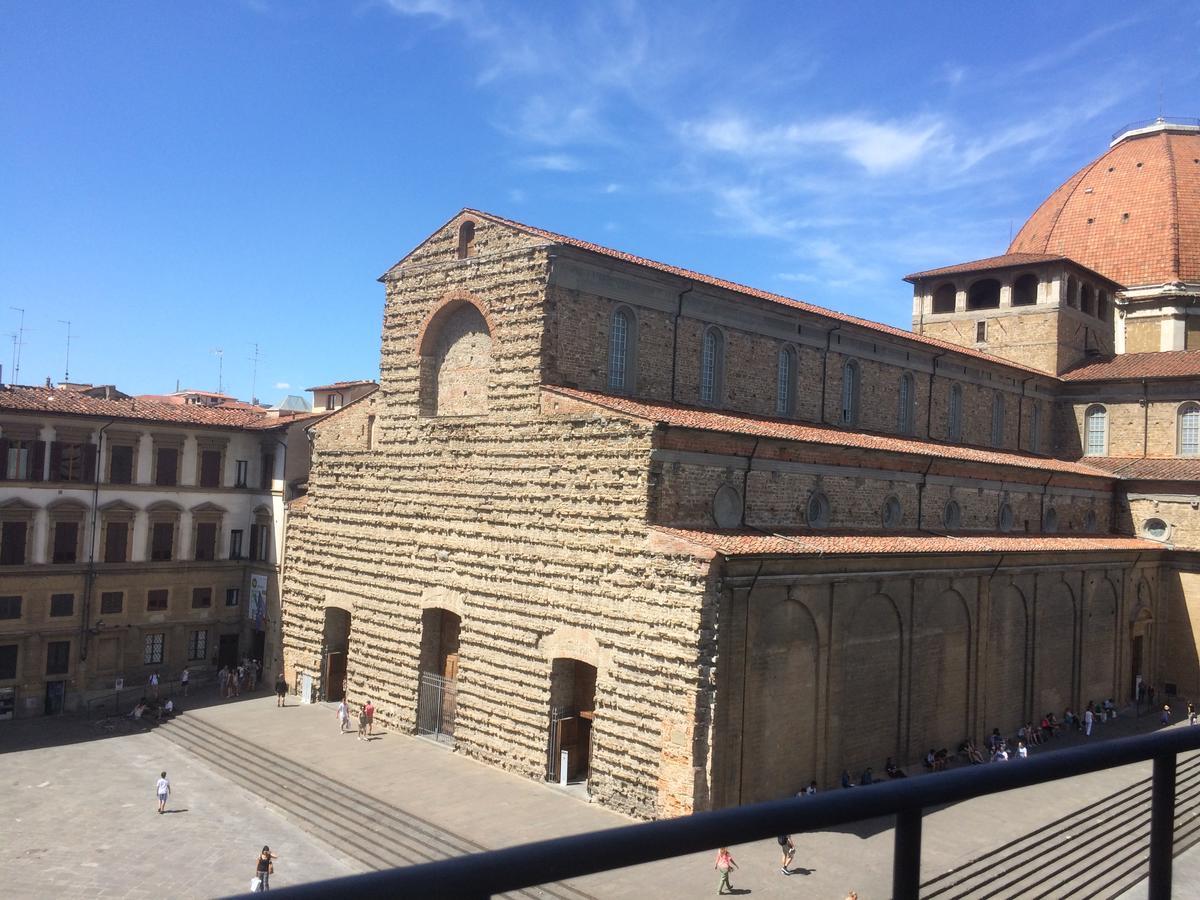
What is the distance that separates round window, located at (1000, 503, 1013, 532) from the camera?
97.5ft

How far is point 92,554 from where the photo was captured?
31562 mm

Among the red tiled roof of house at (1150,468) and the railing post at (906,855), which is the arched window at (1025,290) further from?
the railing post at (906,855)

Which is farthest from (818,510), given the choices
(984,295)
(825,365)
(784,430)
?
(984,295)

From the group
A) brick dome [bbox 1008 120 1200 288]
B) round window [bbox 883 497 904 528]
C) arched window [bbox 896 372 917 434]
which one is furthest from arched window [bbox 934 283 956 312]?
round window [bbox 883 497 904 528]

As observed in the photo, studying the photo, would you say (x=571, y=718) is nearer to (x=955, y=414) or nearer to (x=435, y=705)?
(x=435, y=705)

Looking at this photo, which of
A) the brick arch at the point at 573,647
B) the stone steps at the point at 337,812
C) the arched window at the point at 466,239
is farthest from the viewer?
the arched window at the point at 466,239

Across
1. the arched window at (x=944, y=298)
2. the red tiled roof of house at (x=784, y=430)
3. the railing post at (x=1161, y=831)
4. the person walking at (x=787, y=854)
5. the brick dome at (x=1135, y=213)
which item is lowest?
the person walking at (x=787, y=854)

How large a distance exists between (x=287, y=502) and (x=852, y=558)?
2110 centimetres

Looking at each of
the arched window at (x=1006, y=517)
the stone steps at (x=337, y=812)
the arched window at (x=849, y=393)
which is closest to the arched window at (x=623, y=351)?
the arched window at (x=849, y=393)

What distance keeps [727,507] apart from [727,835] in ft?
64.6

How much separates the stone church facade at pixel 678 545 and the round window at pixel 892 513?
129 mm

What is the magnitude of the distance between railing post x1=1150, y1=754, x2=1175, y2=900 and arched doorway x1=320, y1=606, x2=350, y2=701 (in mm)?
27306

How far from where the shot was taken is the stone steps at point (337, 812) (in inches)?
728

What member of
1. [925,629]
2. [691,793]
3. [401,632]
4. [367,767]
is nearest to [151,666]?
[401,632]
